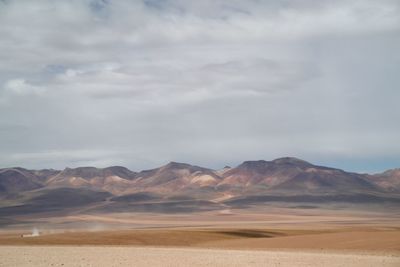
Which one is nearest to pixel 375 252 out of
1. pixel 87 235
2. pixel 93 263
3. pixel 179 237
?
pixel 93 263

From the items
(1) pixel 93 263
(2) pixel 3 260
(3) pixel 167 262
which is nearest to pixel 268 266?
(3) pixel 167 262

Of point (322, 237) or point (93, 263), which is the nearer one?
point (93, 263)

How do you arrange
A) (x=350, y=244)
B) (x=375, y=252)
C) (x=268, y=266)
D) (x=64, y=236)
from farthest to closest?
(x=64, y=236), (x=350, y=244), (x=375, y=252), (x=268, y=266)

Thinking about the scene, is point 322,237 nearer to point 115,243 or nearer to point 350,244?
point 350,244

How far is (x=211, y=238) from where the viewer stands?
198 ft

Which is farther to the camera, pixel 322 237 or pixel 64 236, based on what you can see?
pixel 64 236

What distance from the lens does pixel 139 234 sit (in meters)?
60.4

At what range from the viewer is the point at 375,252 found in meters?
38.2

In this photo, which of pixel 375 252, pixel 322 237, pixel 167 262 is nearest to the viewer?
pixel 167 262

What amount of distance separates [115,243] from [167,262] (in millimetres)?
23548

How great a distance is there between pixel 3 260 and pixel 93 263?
206 inches

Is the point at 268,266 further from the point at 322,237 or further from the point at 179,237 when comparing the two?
the point at 179,237

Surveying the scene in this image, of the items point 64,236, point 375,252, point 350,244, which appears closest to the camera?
point 375,252

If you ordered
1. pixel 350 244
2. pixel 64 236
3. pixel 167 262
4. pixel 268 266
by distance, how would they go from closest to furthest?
pixel 268 266 → pixel 167 262 → pixel 350 244 → pixel 64 236
